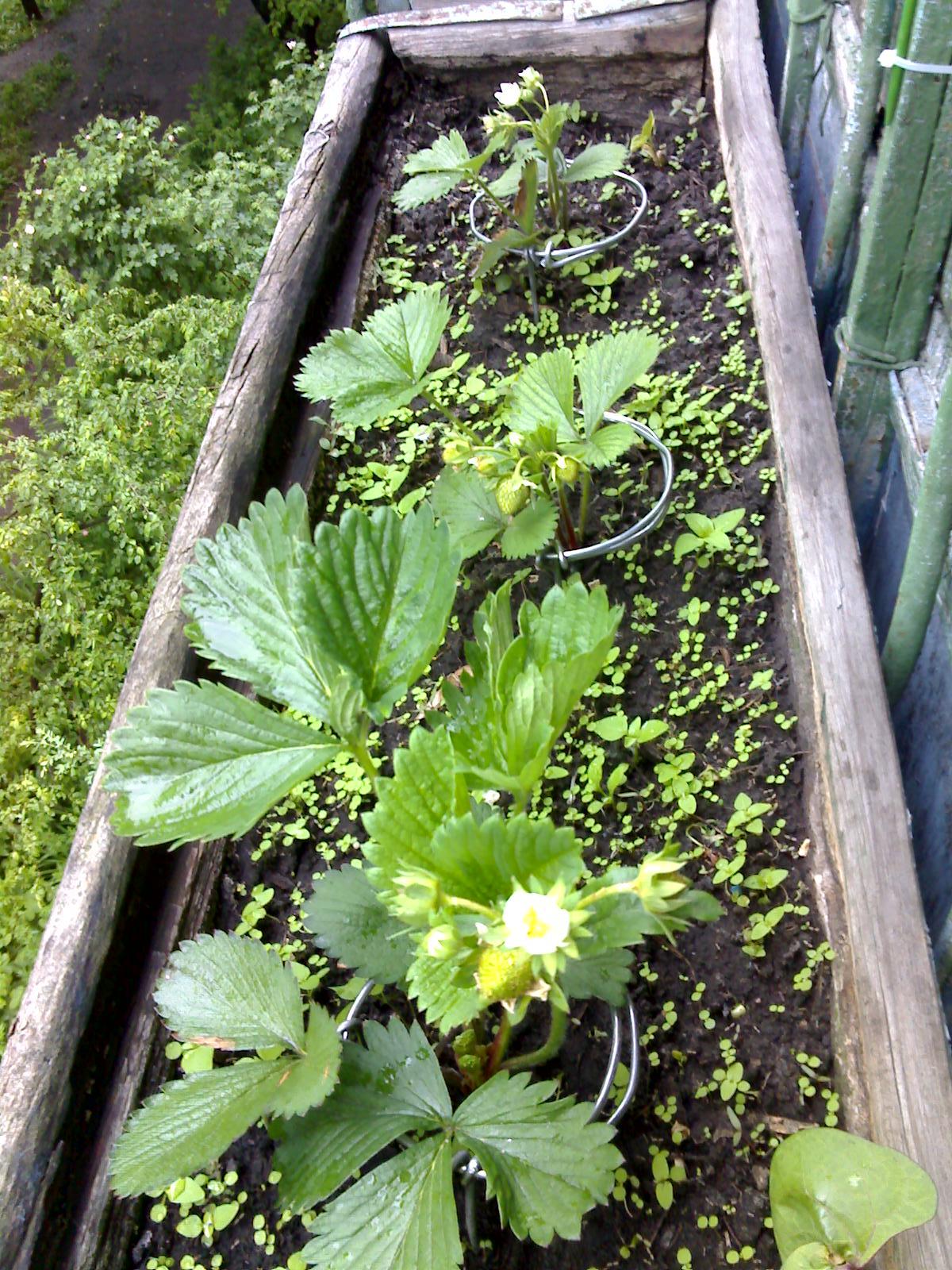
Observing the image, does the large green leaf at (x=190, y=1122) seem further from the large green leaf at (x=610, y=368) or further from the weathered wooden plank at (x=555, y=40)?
the weathered wooden plank at (x=555, y=40)

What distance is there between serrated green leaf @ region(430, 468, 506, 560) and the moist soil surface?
0.44 ft

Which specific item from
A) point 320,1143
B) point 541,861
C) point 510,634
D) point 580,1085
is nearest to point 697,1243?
point 580,1085

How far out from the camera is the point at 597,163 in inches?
68.4

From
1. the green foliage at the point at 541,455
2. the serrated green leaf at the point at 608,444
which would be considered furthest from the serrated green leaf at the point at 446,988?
the serrated green leaf at the point at 608,444

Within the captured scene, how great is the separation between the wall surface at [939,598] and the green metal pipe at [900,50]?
0.18 metres

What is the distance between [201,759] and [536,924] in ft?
1.18

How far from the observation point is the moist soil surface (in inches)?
36.5

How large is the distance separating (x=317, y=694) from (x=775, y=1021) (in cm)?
55

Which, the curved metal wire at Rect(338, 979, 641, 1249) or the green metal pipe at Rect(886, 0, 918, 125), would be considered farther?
the green metal pipe at Rect(886, 0, 918, 125)

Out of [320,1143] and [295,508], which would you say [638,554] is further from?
[320,1143]

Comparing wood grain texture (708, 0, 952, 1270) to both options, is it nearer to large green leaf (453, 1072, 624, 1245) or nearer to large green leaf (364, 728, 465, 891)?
large green leaf (453, 1072, 624, 1245)

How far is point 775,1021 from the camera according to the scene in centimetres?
98

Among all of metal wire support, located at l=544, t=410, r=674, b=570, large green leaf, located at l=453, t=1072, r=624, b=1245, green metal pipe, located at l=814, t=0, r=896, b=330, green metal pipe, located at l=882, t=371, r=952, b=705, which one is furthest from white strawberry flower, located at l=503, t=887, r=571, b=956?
green metal pipe, located at l=814, t=0, r=896, b=330

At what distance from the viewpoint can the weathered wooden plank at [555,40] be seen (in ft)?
6.64
